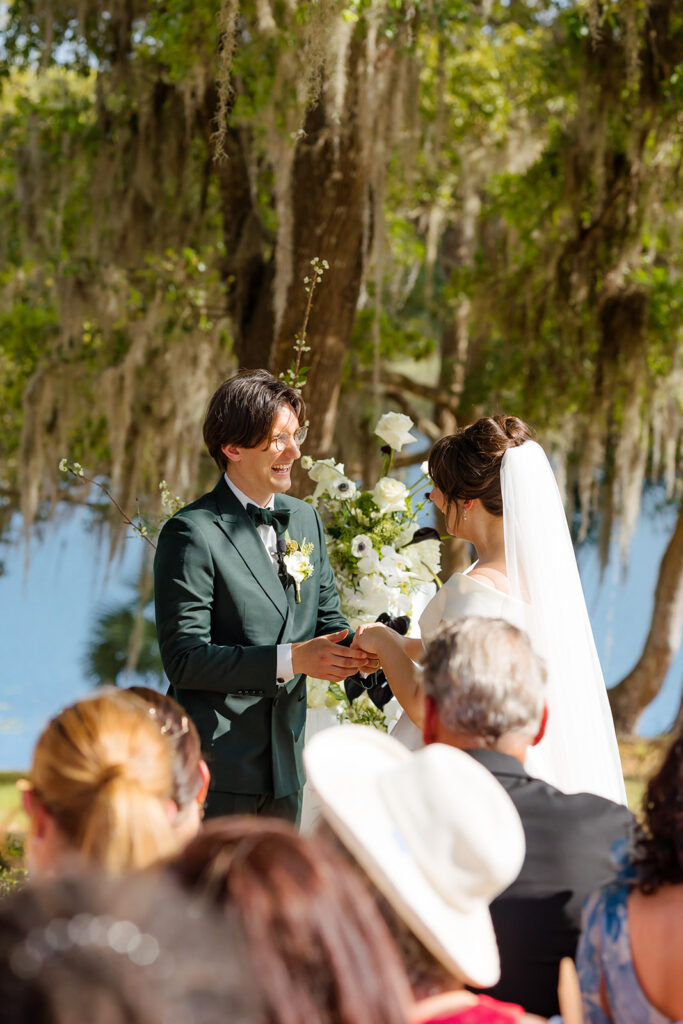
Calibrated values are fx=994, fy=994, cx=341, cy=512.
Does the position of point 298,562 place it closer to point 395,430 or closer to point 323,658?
point 323,658

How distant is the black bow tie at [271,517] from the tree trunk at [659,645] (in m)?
6.51

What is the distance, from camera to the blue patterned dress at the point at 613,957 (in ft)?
5.05

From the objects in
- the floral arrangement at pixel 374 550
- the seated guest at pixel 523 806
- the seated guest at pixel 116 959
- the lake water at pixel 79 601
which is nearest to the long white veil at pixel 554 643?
the floral arrangement at pixel 374 550

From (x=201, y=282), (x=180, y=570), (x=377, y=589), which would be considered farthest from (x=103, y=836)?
(x=201, y=282)

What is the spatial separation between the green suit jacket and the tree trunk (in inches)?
260

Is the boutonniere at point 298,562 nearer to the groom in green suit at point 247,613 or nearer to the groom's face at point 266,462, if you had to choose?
the groom in green suit at point 247,613

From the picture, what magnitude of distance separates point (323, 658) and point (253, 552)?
0.39 metres

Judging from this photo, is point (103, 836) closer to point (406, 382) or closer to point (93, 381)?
point (93, 381)

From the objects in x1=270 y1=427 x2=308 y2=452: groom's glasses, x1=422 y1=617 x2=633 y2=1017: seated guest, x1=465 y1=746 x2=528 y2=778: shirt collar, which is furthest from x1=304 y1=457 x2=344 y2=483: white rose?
x1=465 y1=746 x2=528 y2=778: shirt collar

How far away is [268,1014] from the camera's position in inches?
38.0

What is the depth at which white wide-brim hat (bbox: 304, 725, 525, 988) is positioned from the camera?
136 cm

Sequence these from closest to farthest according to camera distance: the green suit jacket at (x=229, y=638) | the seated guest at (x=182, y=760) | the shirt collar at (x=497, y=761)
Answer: the seated guest at (x=182, y=760), the shirt collar at (x=497, y=761), the green suit jacket at (x=229, y=638)

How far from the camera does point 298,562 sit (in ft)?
9.48

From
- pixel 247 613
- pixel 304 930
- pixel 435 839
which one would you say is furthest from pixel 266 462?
pixel 304 930
